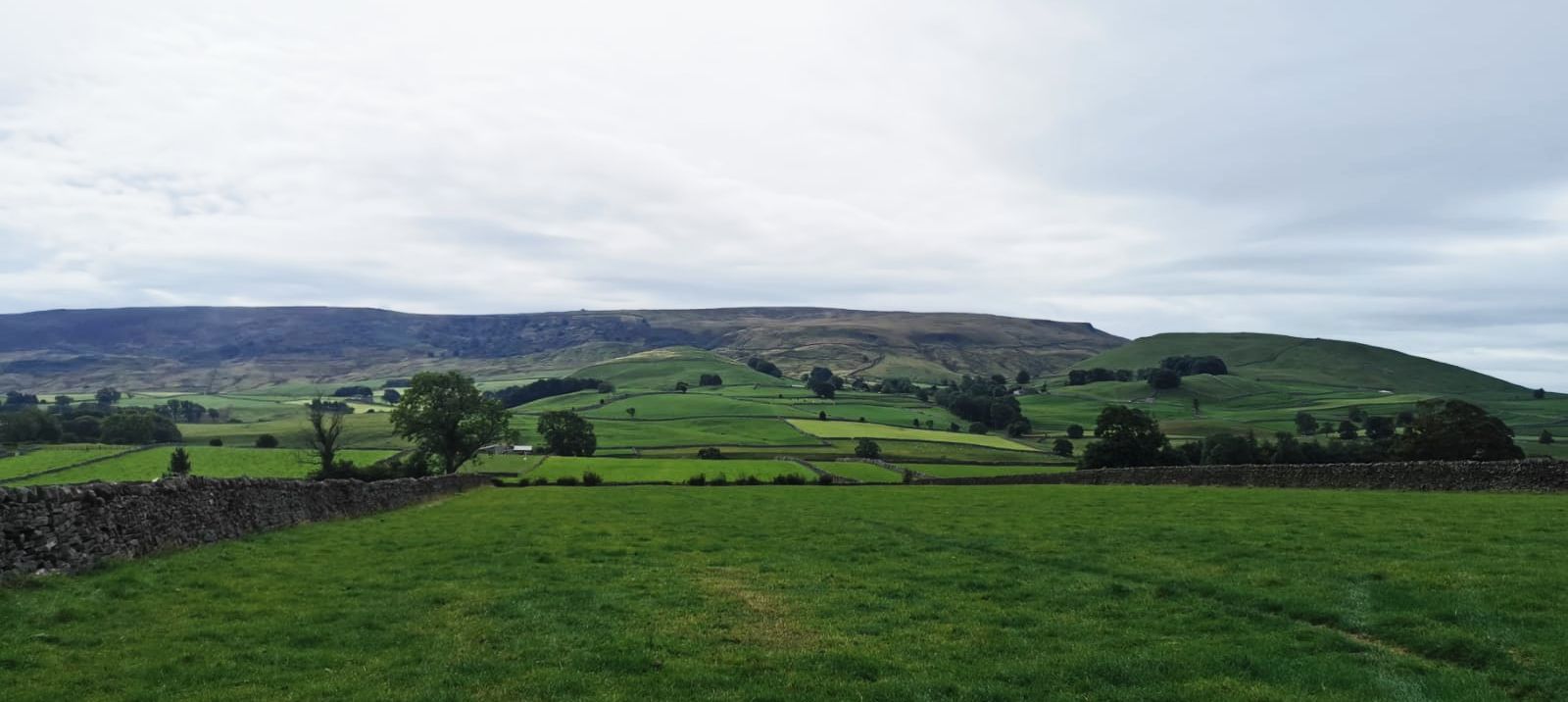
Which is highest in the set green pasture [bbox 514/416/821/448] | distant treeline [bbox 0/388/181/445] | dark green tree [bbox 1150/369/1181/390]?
dark green tree [bbox 1150/369/1181/390]

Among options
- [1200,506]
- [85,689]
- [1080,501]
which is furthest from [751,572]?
[1080,501]

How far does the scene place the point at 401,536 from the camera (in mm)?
24500

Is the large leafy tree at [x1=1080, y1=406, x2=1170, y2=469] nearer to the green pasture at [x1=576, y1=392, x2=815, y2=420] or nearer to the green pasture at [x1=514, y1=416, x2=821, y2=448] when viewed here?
the green pasture at [x1=514, y1=416, x2=821, y2=448]

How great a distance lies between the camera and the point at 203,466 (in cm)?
7238

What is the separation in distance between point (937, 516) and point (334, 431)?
58380mm

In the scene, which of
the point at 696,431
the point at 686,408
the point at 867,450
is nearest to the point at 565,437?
the point at 696,431

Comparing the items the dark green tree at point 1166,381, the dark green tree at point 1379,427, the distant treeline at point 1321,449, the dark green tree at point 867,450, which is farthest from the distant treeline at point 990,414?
the dark green tree at point 1166,381

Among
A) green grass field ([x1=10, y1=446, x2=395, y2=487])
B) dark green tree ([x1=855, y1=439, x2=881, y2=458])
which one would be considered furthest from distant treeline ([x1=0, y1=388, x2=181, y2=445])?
dark green tree ([x1=855, y1=439, x2=881, y2=458])

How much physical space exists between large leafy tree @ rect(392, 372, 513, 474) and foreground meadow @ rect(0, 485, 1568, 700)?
50927mm

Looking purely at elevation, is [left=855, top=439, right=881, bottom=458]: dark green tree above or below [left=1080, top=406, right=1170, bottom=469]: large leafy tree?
below

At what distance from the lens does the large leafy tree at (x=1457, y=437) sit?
197ft

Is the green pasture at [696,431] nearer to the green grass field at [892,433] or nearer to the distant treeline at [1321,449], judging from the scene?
the green grass field at [892,433]

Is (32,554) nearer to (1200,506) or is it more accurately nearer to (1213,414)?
(1200,506)

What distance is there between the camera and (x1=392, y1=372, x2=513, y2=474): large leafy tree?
71875mm
